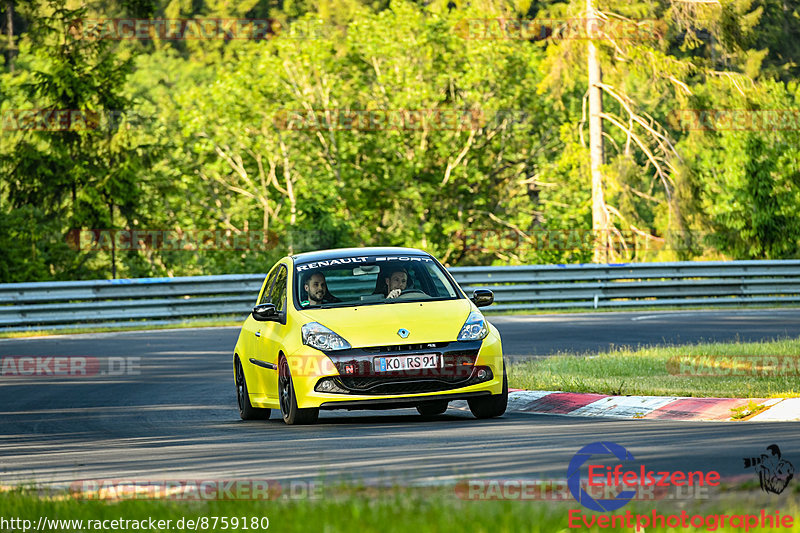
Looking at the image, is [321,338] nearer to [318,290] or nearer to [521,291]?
[318,290]

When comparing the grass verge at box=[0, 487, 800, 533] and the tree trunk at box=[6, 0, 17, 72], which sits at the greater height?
the tree trunk at box=[6, 0, 17, 72]

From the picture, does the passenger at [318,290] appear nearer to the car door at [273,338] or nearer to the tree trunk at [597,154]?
the car door at [273,338]

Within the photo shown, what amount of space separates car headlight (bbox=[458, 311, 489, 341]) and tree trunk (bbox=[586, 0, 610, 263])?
27373mm

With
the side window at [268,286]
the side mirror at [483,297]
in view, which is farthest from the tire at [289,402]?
the side mirror at [483,297]

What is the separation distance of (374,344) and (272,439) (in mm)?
1278

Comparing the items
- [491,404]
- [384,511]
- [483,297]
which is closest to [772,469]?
[384,511]

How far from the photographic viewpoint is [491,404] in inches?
451

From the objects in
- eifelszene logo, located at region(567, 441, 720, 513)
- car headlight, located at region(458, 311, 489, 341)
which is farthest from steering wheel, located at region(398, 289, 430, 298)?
eifelszene logo, located at region(567, 441, 720, 513)

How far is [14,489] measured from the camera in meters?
7.50

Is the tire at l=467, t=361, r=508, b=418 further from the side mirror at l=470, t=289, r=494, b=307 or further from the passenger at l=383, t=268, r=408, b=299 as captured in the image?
the passenger at l=383, t=268, r=408, b=299


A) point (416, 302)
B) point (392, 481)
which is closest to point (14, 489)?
point (392, 481)

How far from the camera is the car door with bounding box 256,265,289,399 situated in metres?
11.7

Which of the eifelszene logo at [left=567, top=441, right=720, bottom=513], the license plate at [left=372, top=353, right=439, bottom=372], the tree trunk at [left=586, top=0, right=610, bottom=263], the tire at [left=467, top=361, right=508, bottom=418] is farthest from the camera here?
the tree trunk at [left=586, top=0, right=610, bottom=263]

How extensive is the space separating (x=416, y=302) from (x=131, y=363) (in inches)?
336
